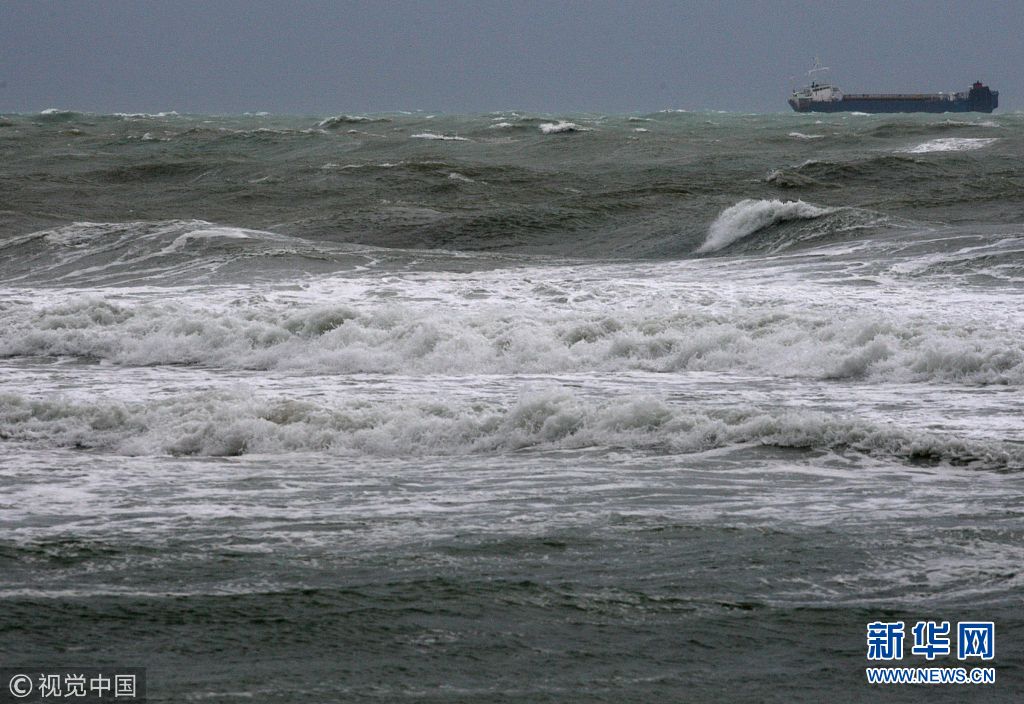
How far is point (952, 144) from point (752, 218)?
16.4 m

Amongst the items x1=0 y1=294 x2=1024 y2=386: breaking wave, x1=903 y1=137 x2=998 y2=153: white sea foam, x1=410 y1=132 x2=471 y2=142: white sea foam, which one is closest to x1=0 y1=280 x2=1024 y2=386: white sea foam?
x1=0 y1=294 x2=1024 y2=386: breaking wave

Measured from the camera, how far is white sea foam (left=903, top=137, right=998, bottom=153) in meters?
32.8

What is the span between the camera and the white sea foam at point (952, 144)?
1292 inches

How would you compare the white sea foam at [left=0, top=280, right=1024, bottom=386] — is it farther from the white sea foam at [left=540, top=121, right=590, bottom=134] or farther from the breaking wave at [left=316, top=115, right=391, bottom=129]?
the breaking wave at [left=316, top=115, right=391, bottom=129]

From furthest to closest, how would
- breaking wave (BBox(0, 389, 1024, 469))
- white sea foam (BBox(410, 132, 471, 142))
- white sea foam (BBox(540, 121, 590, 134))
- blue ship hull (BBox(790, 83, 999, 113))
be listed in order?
blue ship hull (BBox(790, 83, 999, 113))
white sea foam (BBox(540, 121, 590, 134))
white sea foam (BBox(410, 132, 471, 142))
breaking wave (BBox(0, 389, 1024, 469))

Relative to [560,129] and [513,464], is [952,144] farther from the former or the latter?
[513,464]

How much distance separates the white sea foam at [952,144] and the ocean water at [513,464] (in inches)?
586

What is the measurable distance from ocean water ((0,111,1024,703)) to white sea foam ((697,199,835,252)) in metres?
0.21

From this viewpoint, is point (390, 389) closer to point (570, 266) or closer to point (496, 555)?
point (496, 555)

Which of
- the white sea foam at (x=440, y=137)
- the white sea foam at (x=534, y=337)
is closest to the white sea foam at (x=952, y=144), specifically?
the white sea foam at (x=440, y=137)

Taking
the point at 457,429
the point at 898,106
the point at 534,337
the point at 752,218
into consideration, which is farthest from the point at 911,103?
the point at 457,429

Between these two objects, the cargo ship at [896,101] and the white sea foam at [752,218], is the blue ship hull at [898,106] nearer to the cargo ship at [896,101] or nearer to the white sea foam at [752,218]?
the cargo ship at [896,101]

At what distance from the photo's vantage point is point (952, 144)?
Result: 3391 cm

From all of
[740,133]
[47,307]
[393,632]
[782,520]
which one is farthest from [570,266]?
[740,133]
